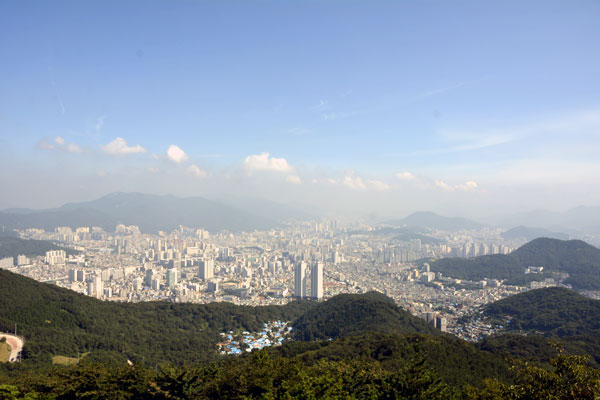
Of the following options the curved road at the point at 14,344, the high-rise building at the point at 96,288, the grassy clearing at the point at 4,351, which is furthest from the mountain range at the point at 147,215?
the grassy clearing at the point at 4,351

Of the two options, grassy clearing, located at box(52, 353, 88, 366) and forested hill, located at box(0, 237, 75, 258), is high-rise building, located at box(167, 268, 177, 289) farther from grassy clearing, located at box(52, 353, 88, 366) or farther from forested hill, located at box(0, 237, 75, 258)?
forested hill, located at box(0, 237, 75, 258)

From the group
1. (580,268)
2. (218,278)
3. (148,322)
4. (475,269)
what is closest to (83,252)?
(218,278)

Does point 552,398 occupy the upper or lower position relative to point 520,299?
upper

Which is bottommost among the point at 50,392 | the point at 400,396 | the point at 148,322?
the point at 148,322

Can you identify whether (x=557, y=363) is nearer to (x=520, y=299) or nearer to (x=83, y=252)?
(x=520, y=299)

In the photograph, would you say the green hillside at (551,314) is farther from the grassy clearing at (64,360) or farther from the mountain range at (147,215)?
the mountain range at (147,215)

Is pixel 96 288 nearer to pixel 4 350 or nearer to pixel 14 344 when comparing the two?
pixel 14 344

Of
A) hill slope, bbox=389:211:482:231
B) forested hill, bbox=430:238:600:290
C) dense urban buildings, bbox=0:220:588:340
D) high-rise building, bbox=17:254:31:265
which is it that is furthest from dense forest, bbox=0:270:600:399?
hill slope, bbox=389:211:482:231
